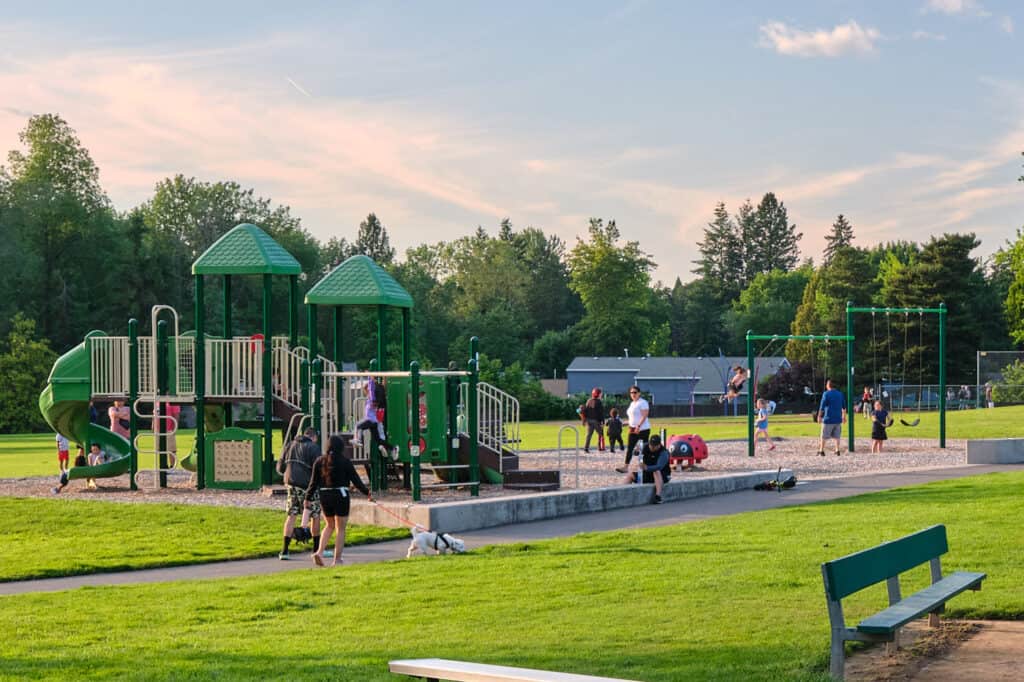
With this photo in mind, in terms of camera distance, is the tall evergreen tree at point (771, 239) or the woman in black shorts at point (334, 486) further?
the tall evergreen tree at point (771, 239)

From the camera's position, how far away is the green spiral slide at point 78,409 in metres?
27.2

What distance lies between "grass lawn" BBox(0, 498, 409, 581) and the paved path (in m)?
0.49

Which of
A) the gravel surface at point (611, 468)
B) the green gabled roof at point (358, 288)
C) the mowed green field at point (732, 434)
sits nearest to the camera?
the gravel surface at point (611, 468)

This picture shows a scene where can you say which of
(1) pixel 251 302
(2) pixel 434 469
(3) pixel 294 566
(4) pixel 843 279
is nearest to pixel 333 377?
(2) pixel 434 469

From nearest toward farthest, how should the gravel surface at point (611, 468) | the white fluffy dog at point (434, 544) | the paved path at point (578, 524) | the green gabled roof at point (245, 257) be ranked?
the paved path at point (578, 524) < the white fluffy dog at point (434, 544) < the gravel surface at point (611, 468) < the green gabled roof at point (245, 257)

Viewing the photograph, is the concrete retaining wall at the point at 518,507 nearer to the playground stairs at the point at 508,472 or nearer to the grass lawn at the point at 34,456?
the playground stairs at the point at 508,472

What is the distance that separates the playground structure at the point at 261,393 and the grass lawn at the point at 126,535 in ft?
10.5

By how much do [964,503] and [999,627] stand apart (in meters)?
9.74

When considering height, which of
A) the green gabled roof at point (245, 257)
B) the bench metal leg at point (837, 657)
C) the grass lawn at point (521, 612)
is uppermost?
the green gabled roof at point (245, 257)

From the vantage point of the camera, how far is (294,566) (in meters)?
15.2

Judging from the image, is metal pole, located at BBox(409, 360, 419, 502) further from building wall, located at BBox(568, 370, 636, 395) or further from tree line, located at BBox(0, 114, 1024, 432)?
building wall, located at BBox(568, 370, 636, 395)

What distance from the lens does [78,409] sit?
28203 millimetres

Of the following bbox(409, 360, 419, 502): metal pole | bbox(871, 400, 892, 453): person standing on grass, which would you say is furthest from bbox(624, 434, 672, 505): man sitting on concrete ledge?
bbox(871, 400, 892, 453): person standing on grass

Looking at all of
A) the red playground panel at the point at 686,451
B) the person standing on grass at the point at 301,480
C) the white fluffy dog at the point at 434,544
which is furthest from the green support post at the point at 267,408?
the white fluffy dog at the point at 434,544
